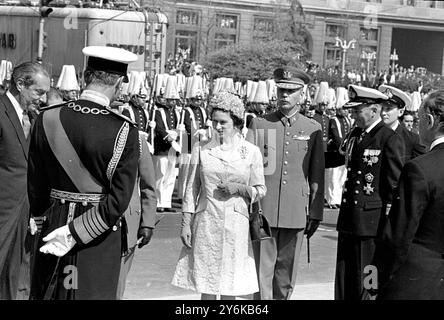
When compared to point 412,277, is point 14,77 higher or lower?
higher

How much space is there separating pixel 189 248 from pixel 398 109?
6.59ft

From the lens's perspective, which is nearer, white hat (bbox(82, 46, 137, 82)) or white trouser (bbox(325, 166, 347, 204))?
white hat (bbox(82, 46, 137, 82))

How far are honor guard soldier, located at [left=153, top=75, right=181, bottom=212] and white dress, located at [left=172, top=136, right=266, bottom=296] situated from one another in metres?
7.61

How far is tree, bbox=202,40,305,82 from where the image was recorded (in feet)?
110

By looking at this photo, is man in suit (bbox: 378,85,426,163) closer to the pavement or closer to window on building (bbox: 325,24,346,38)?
the pavement

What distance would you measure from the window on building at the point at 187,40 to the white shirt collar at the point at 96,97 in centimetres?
3520

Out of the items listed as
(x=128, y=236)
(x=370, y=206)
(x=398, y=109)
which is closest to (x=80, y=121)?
(x=128, y=236)

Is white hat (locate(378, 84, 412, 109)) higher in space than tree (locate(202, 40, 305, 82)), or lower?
higher

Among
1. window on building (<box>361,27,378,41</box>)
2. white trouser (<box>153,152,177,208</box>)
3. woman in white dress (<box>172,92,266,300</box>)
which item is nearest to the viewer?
woman in white dress (<box>172,92,266,300</box>)

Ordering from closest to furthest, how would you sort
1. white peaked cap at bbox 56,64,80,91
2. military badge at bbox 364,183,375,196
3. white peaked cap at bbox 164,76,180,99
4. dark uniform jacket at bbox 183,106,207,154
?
military badge at bbox 364,183,375,196 < white peaked cap at bbox 56,64,80,91 < dark uniform jacket at bbox 183,106,207,154 < white peaked cap at bbox 164,76,180,99

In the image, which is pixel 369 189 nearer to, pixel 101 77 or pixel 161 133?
pixel 101 77

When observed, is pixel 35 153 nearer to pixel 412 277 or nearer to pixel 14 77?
pixel 14 77

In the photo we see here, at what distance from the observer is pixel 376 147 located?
717cm

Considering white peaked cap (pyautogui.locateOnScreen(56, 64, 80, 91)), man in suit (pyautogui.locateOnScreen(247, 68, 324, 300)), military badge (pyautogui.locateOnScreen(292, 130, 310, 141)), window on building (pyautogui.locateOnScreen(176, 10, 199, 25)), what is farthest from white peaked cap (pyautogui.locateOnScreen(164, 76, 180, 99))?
window on building (pyautogui.locateOnScreen(176, 10, 199, 25))
